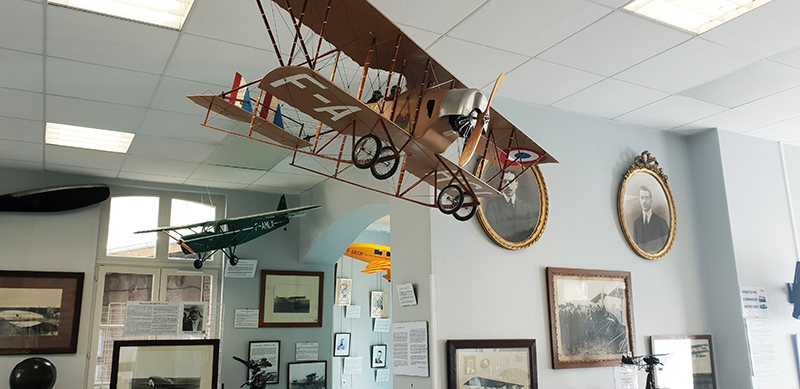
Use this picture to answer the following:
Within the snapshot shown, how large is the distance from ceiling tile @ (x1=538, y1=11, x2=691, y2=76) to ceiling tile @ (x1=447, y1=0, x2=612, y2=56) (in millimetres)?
107

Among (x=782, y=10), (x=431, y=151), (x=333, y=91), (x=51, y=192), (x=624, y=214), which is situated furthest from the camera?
(x=51, y=192)

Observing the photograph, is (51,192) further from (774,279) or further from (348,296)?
(774,279)

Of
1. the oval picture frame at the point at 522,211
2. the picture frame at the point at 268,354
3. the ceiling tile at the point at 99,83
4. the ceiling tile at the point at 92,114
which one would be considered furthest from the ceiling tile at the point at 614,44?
the picture frame at the point at 268,354

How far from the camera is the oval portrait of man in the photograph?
5.08m

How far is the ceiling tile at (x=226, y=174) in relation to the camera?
6.68m

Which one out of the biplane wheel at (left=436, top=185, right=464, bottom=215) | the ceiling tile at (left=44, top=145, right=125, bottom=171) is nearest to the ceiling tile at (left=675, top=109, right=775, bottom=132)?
the biplane wheel at (left=436, top=185, right=464, bottom=215)

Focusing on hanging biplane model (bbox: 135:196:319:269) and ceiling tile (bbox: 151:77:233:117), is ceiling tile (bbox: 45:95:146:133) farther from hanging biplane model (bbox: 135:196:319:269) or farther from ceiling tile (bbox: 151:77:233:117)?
hanging biplane model (bbox: 135:196:319:269)

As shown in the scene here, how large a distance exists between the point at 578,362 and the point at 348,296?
19.2 feet

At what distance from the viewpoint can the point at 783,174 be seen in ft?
19.3

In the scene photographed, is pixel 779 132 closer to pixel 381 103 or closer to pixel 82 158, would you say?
pixel 381 103

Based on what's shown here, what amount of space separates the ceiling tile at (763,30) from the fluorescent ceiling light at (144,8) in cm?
324

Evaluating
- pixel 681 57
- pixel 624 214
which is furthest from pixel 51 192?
pixel 681 57

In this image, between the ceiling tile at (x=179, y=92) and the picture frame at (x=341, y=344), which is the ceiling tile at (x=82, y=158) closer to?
the ceiling tile at (x=179, y=92)

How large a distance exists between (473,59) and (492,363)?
6.78 ft
